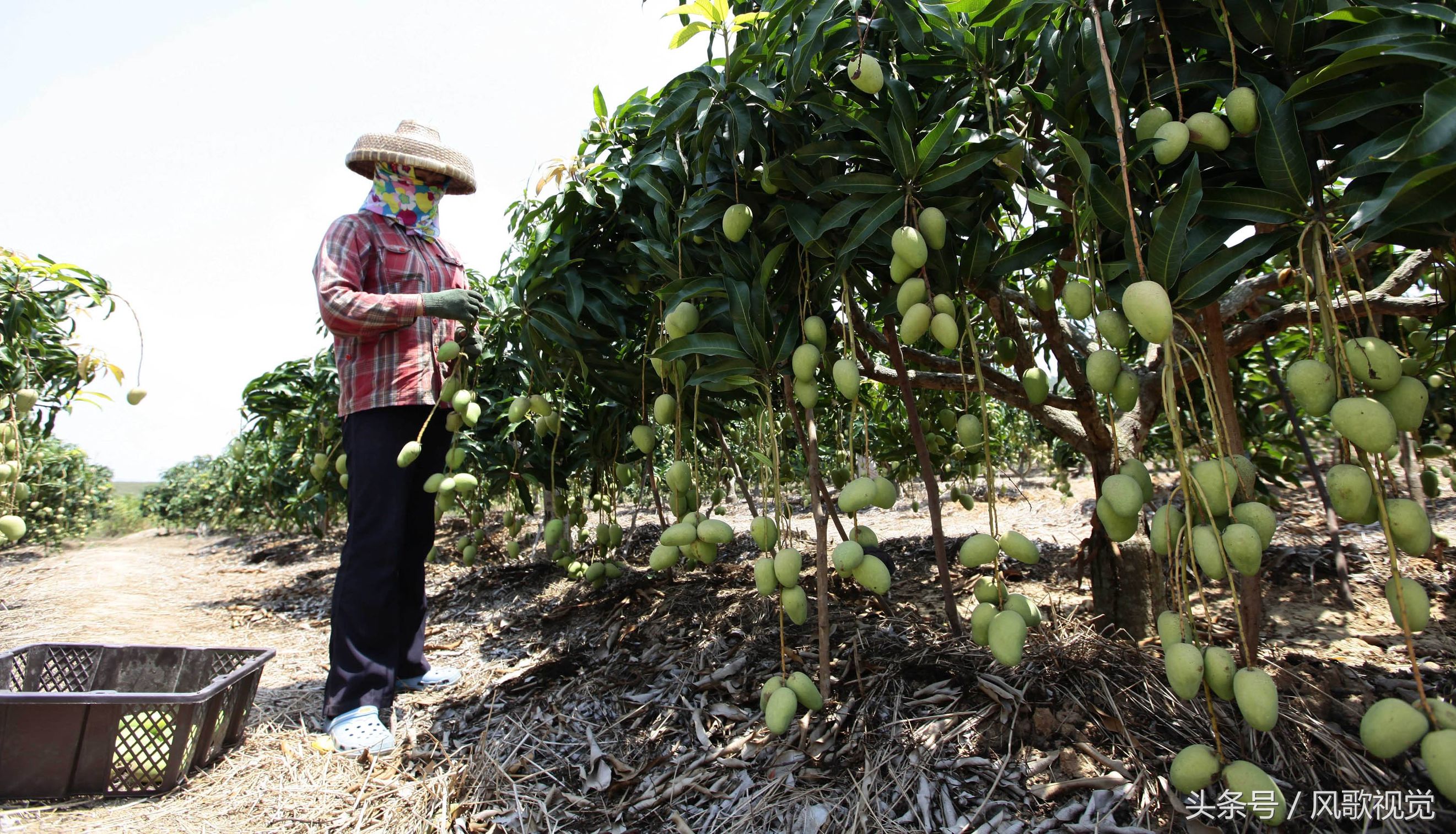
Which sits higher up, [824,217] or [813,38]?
[813,38]

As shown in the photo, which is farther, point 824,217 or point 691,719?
point 691,719

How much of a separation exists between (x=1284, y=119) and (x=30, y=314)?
353cm

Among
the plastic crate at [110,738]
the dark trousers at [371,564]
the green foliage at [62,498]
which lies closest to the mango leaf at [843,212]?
the dark trousers at [371,564]

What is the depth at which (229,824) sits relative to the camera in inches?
59.4

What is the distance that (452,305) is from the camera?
6.25 feet

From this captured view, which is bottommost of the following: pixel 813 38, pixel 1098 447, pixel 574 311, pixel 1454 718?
pixel 1454 718

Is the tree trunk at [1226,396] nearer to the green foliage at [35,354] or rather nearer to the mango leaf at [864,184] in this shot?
the mango leaf at [864,184]

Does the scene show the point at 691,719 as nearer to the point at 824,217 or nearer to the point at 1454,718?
the point at 824,217

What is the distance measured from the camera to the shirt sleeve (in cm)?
189

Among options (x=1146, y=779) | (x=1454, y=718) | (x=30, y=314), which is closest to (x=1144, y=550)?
(x=1146, y=779)

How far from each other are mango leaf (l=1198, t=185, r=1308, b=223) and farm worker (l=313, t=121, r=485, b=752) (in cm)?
170

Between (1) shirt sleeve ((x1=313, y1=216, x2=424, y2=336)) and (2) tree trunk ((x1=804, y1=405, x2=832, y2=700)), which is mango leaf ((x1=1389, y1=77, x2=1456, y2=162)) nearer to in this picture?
(2) tree trunk ((x1=804, y1=405, x2=832, y2=700))

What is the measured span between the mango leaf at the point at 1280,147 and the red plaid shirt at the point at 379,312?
1.85m

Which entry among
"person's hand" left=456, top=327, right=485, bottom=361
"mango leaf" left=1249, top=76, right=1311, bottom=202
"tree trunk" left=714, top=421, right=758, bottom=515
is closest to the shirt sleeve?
"person's hand" left=456, top=327, right=485, bottom=361
